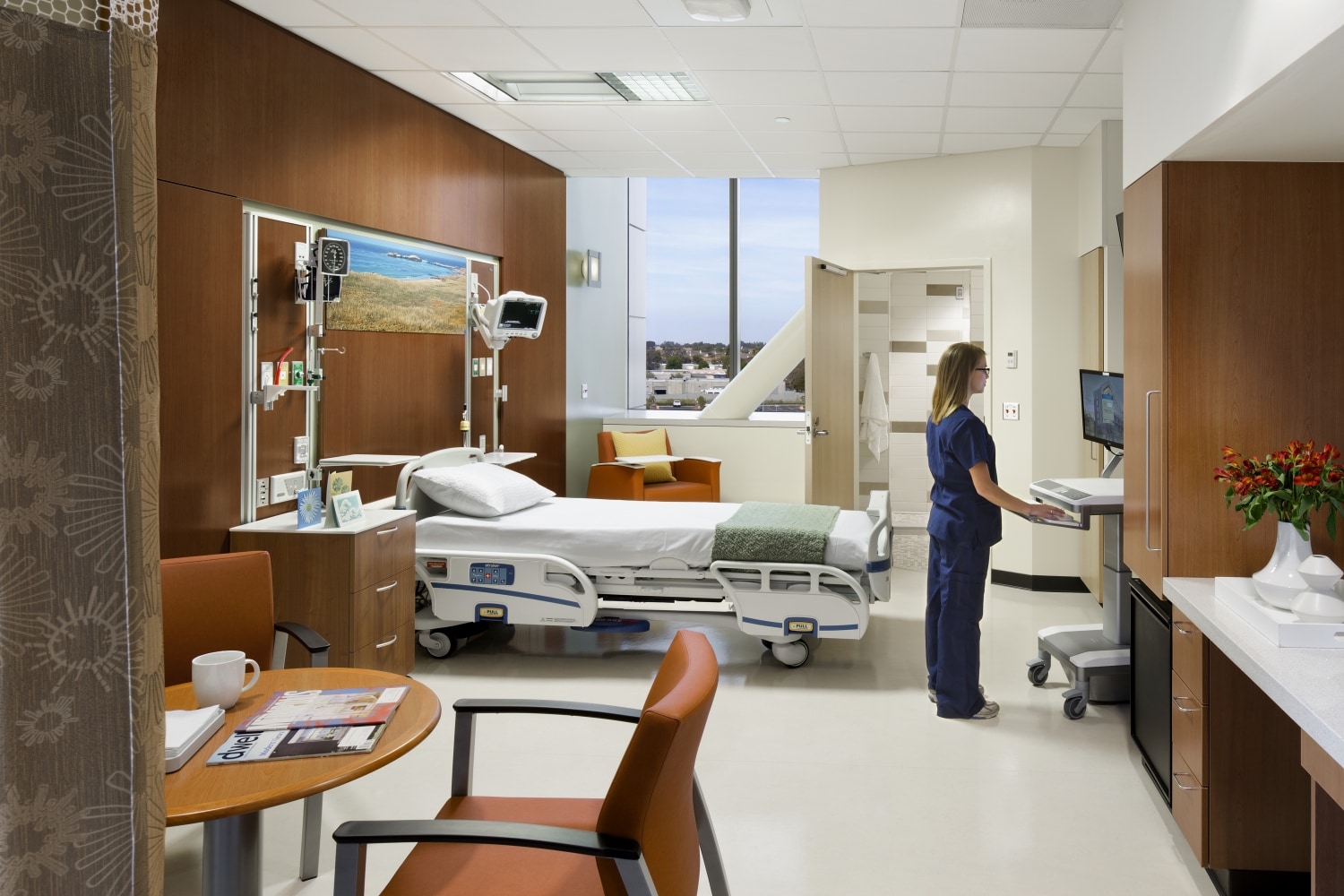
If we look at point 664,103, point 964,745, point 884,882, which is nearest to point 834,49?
point 664,103

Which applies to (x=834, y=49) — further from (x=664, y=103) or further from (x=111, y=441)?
(x=111, y=441)

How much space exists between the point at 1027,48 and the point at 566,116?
261cm

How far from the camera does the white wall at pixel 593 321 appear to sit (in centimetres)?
815

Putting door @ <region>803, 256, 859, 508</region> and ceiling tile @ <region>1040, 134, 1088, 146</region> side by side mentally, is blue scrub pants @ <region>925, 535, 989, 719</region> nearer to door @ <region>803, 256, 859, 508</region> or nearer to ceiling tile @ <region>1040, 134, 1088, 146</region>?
door @ <region>803, 256, 859, 508</region>

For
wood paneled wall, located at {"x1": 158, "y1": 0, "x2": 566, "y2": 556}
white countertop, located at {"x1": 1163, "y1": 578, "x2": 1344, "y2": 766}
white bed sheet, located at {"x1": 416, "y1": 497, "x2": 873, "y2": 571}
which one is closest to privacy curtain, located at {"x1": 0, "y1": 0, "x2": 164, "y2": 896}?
white countertop, located at {"x1": 1163, "y1": 578, "x2": 1344, "y2": 766}

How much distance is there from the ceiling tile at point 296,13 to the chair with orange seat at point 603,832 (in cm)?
318

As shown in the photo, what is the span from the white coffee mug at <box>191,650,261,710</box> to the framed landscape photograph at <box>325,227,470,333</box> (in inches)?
112

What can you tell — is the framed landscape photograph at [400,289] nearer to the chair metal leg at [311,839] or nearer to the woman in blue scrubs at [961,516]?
the chair metal leg at [311,839]

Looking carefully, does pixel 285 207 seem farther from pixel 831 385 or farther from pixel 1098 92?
pixel 1098 92

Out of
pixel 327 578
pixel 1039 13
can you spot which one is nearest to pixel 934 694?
pixel 327 578

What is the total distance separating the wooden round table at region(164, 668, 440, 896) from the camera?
1.80 metres

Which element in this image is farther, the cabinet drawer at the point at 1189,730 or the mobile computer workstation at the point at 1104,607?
the mobile computer workstation at the point at 1104,607

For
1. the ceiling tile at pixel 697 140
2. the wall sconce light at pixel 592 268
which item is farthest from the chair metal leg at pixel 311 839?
the wall sconce light at pixel 592 268

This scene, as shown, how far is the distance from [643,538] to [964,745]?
173 centimetres
